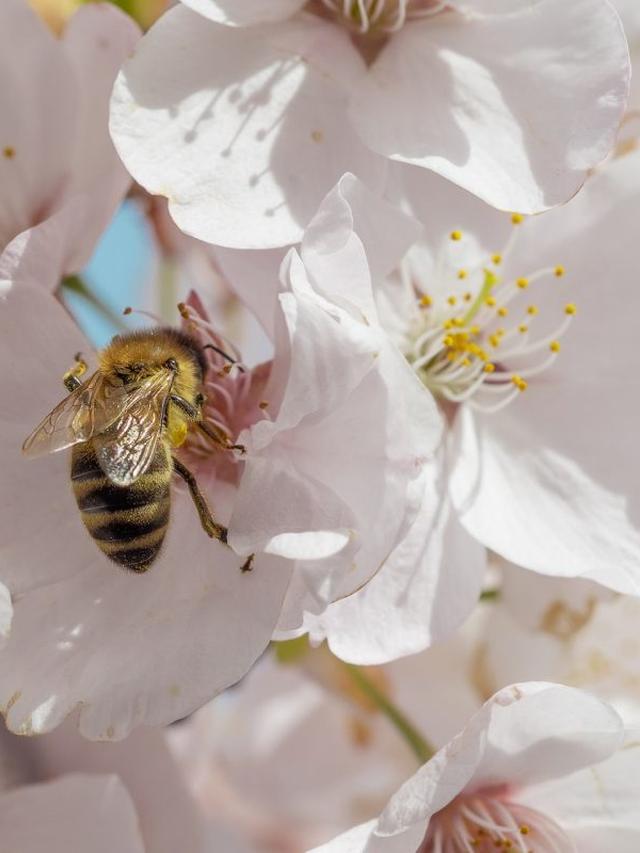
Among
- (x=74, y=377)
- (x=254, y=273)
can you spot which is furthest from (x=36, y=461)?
(x=254, y=273)

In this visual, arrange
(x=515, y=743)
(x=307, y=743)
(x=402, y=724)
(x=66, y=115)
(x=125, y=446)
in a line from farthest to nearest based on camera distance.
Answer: (x=307, y=743) → (x=402, y=724) → (x=66, y=115) → (x=515, y=743) → (x=125, y=446)

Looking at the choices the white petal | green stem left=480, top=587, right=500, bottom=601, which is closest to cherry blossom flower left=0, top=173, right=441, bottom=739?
the white petal

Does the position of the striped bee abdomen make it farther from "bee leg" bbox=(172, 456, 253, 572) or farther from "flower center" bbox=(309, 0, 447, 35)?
"flower center" bbox=(309, 0, 447, 35)

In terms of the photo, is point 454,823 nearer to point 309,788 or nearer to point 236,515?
point 236,515

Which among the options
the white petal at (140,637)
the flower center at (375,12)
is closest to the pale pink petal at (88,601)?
the white petal at (140,637)

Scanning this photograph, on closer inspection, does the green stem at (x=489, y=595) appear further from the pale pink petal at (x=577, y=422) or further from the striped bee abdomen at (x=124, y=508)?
the striped bee abdomen at (x=124, y=508)

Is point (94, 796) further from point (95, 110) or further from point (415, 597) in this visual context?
point (95, 110)

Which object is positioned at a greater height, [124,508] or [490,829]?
[124,508]
